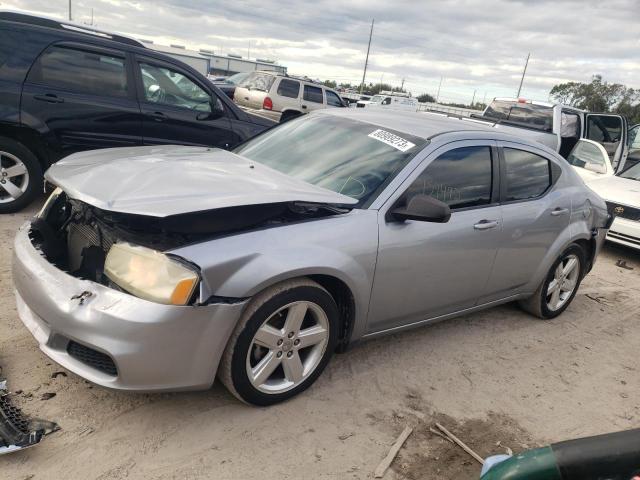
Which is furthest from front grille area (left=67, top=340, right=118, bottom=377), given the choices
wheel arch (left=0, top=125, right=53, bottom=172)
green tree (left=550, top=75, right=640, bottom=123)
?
green tree (left=550, top=75, right=640, bottom=123)

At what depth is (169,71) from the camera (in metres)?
6.05

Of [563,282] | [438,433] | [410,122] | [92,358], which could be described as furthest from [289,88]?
[92,358]

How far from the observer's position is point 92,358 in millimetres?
2480

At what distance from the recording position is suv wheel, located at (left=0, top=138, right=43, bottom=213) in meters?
5.14

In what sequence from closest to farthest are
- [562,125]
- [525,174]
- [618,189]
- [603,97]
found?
[525,174] < [618,189] < [562,125] < [603,97]

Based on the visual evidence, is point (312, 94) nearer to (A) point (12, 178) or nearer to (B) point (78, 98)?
(B) point (78, 98)

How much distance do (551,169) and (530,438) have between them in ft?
7.79

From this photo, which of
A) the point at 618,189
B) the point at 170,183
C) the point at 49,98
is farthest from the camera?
the point at 618,189

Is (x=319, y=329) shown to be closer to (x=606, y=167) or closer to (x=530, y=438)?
(x=530, y=438)

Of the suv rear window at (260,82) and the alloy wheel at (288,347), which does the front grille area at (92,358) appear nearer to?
the alloy wheel at (288,347)

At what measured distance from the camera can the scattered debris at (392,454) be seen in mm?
2576

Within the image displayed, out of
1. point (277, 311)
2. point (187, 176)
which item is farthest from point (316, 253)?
point (187, 176)

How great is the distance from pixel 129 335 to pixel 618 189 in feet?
25.0

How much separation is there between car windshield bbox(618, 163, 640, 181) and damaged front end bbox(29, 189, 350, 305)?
7186 millimetres
